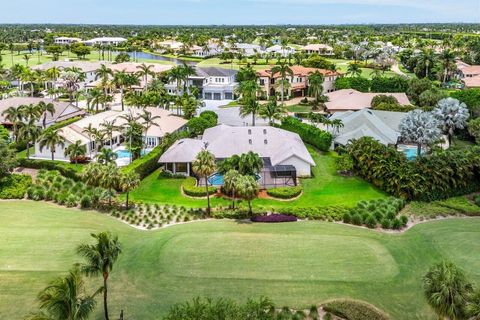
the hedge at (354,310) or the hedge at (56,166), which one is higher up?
the hedge at (56,166)

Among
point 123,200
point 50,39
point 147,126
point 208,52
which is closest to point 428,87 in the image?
point 147,126

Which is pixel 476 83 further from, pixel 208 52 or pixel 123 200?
pixel 208 52

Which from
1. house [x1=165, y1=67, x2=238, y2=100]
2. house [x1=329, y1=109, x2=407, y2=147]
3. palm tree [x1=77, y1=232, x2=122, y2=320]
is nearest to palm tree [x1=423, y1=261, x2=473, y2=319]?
palm tree [x1=77, y1=232, x2=122, y2=320]

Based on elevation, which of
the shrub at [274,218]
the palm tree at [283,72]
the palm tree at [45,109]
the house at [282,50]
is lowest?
the shrub at [274,218]

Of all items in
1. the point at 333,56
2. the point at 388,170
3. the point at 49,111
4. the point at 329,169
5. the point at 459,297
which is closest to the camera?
the point at 459,297

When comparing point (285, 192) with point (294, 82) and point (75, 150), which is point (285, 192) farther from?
point (294, 82)

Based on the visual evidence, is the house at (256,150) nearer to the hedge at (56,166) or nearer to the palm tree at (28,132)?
the hedge at (56,166)

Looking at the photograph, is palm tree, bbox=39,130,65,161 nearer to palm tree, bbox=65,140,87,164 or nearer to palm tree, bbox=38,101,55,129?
palm tree, bbox=65,140,87,164

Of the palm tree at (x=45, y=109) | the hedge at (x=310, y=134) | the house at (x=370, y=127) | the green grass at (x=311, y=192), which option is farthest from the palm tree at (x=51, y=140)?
the house at (x=370, y=127)
